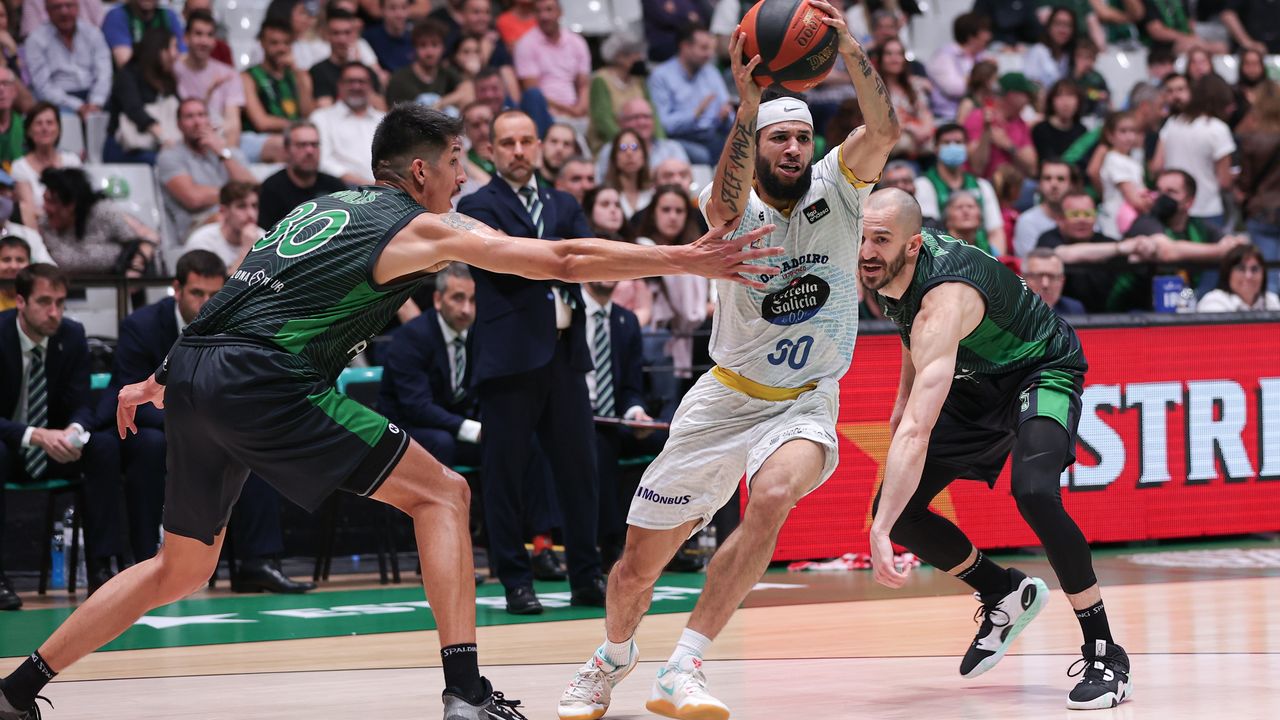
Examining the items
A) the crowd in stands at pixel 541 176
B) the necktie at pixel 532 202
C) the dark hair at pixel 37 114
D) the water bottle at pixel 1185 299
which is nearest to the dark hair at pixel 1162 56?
the crowd in stands at pixel 541 176

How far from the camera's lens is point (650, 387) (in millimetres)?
10078

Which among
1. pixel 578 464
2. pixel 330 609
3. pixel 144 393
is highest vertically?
pixel 144 393

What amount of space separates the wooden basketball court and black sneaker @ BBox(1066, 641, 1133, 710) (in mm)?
60

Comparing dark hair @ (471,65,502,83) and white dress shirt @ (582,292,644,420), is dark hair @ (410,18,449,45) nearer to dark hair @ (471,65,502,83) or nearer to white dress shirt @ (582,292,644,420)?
dark hair @ (471,65,502,83)

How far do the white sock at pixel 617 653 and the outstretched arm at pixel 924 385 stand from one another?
37.3 inches

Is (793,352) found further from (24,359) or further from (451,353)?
(24,359)

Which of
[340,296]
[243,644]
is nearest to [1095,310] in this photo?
[243,644]

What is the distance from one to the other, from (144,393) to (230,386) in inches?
28.2

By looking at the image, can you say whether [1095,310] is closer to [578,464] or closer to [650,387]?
[650,387]

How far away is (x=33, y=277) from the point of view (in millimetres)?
8758

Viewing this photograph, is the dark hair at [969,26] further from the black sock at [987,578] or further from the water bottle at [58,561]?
the black sock at [987,578]

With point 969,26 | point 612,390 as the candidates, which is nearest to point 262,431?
point 612,390

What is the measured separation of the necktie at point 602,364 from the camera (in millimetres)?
9516

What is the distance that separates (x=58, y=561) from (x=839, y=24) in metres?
6.31
